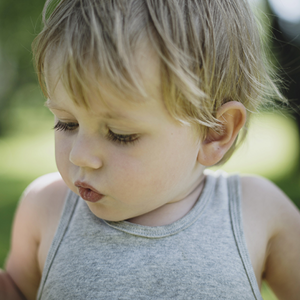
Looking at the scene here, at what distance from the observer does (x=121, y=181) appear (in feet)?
2.78

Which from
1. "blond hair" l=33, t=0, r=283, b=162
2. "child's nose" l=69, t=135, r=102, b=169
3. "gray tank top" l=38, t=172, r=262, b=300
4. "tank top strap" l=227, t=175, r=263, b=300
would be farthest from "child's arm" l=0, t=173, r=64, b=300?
"tank top strap" l=227, t=175, r=263, b=300

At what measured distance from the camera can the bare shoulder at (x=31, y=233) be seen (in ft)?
3.62

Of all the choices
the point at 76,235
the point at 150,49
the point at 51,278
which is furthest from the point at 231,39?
the point at 51,278

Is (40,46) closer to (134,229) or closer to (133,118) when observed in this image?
(133,118)

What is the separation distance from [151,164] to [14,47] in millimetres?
6994

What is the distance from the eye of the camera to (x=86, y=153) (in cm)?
83

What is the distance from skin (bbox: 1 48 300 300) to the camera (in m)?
0.82

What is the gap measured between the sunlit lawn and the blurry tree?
1039 millimetres

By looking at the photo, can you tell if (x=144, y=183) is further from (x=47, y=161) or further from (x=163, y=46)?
(x=47, y=161)

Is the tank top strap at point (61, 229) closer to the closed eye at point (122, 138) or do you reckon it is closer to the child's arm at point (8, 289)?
the child's arm at point (8, 289)

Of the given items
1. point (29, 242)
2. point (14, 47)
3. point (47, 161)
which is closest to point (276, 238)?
point (29, 242)

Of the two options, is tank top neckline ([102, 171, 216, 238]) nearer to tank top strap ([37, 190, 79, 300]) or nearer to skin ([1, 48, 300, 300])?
skin ([1, 48, 300, 300])

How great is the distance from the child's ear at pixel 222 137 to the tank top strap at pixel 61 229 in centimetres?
46

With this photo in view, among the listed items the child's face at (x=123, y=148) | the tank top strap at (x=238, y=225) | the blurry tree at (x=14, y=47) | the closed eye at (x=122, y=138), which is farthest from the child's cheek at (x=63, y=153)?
the blurry tree at (x=14, y=47)
